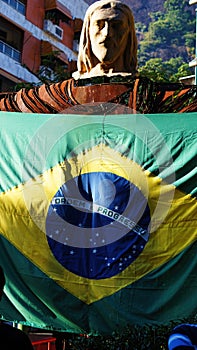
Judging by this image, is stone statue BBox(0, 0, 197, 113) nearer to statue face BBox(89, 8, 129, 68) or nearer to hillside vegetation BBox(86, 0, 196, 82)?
statue face BBox(89, 8, 129, 68)

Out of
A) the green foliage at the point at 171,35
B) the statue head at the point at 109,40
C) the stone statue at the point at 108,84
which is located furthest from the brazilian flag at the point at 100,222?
the green foliage at the point at 171,35

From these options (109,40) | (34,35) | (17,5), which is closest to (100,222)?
(109,40)

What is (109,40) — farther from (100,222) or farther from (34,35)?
(34,35)

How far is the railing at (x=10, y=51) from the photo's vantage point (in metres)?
21.5

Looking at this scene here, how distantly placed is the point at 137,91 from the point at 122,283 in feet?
5.65

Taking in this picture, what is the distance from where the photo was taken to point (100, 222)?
5.12m

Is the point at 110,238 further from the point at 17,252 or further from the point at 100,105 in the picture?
the point at 100,105

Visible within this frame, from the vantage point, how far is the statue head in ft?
21.5

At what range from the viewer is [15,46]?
2291 cm

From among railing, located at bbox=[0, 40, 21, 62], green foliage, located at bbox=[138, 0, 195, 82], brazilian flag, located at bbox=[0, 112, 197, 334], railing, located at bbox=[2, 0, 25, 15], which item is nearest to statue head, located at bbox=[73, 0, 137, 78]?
brazilian flag, located at bbox=[0, 112, 197, 334]

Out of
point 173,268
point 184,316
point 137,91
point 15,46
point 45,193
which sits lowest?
point 184,316

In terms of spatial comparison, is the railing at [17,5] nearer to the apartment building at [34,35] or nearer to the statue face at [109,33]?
the apartment building at [34,35]

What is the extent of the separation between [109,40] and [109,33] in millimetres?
71

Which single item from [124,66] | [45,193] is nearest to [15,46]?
[124,66]
